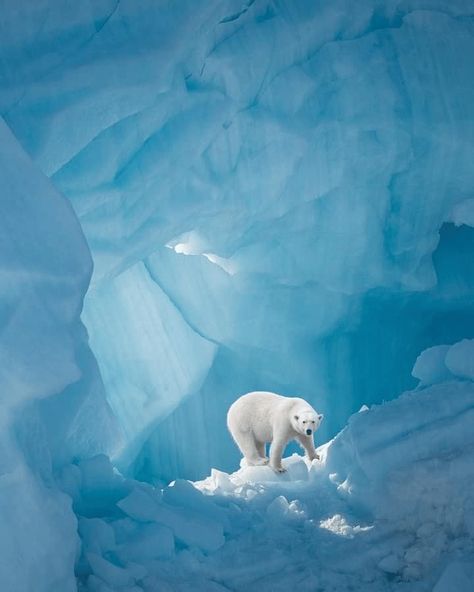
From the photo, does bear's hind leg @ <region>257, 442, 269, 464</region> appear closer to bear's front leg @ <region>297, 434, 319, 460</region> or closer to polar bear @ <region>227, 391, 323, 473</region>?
polar bear @ <region>227, 391, 323, 473</region>

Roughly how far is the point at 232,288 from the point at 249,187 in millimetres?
1464

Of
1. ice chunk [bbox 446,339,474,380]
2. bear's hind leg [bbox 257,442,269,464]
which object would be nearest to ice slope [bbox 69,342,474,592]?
ice chunk [bbox 446,339,474,380]

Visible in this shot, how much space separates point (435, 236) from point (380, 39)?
72.0 inches

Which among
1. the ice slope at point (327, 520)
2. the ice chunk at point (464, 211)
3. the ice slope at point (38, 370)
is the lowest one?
the ice chunk at point (464, 211)

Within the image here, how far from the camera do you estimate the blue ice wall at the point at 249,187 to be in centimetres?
409

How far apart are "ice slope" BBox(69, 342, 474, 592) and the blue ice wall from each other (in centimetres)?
91

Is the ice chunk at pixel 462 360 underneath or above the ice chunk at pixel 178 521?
underneath

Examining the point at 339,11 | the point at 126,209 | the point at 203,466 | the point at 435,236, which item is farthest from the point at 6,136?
the point at 203,466

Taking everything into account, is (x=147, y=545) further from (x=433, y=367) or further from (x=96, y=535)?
(x=433, y=367)

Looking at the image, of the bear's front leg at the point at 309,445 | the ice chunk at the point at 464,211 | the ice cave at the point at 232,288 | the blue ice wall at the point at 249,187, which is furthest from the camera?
the ice chunk at the point at 464,211

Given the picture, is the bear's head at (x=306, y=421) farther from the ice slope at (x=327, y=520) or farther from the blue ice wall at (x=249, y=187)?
the blue ice wall at (x=249, y=187)

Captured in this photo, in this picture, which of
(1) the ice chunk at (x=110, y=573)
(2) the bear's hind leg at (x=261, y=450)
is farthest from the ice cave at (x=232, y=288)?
Answer: (2) the bear's hind leg at (x=261, y=450)

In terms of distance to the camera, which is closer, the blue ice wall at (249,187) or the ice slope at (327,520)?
the ice slope at (327,520)

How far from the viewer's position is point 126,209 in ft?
15.8
